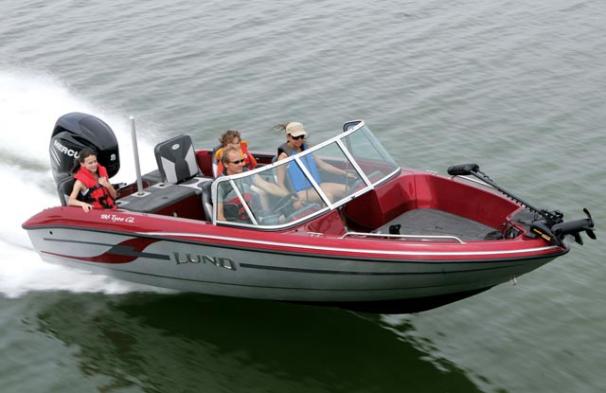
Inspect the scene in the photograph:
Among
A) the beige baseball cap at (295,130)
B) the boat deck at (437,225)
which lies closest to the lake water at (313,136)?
the boat deck at (437,225)

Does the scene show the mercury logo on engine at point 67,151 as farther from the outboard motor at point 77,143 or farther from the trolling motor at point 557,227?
the trolling motor at point 557,227

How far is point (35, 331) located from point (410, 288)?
12.7 feet

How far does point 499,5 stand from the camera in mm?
19391

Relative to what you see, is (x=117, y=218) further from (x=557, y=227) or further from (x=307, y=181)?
(x=557, y=227)

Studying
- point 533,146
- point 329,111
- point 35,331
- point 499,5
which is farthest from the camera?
point 499,5

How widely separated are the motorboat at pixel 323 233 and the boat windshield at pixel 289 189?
1 centimetres

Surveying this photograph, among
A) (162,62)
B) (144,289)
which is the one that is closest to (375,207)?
(144,289)

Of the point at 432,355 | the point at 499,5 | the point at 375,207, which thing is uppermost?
the point at 499,5

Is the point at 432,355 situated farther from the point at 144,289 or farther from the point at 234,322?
the point at 144,289

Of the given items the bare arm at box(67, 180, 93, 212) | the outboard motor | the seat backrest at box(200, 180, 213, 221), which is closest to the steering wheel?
the seat backrest at box(200, 180, 213, 221)

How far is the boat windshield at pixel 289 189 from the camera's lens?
8305 mm

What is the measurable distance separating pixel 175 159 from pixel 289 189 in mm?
1825

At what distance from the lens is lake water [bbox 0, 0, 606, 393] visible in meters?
8.41

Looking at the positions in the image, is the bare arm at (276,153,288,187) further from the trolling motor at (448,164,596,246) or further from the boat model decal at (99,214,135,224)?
the trolling motor at (448,164,596,246)
